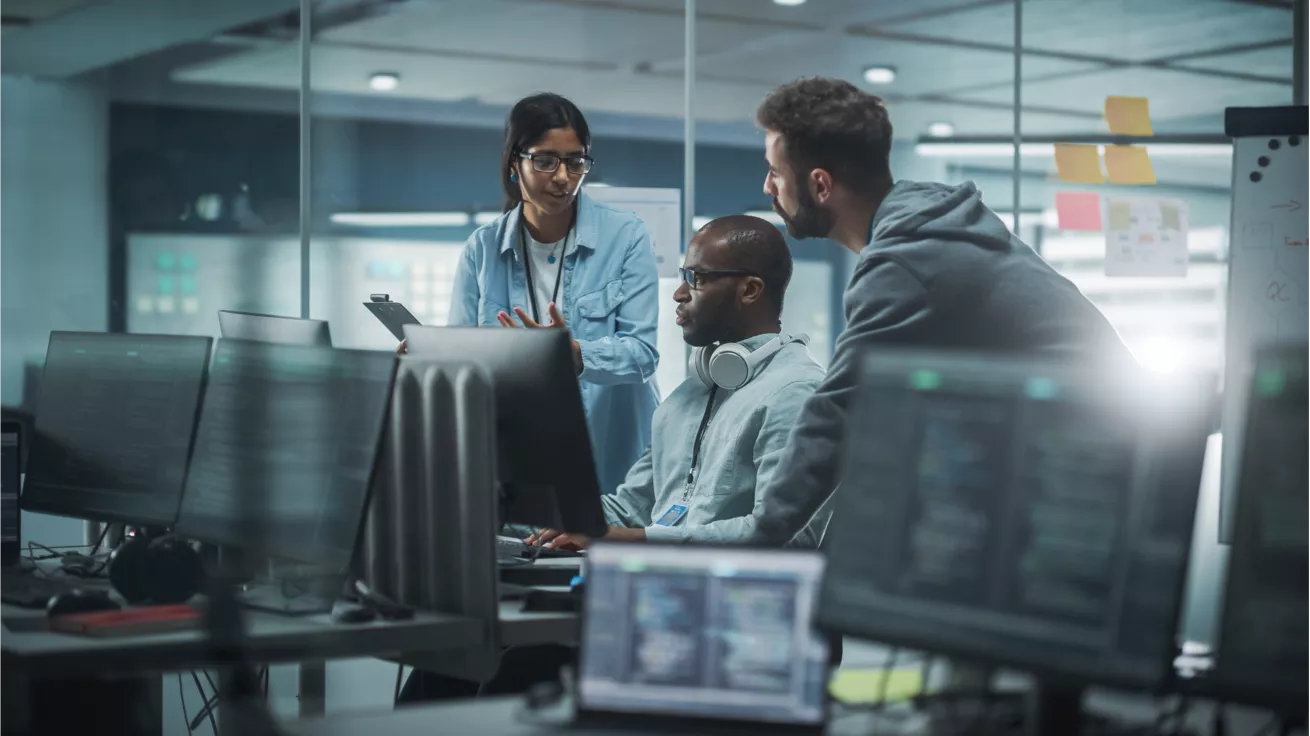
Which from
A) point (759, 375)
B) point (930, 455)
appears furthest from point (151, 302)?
point (930, 455)

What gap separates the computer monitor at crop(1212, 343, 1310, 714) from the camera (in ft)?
3.65

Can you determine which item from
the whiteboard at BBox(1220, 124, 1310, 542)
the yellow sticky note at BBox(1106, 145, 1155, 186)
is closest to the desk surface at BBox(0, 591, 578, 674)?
the whiteboard at BBox(1220, 124, 1310, 542)

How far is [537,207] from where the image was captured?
2969mm

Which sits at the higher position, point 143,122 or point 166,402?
point 143,122

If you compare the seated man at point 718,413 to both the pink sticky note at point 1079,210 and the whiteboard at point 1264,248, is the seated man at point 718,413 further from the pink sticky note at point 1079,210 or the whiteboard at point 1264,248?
the pink sticky note at point 1079,210

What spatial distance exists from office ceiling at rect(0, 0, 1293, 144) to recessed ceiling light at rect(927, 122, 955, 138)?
0.03 metres

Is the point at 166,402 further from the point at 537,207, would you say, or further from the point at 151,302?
the point at 151,302

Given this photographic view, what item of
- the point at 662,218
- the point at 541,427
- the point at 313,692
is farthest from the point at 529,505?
the point at 662,218

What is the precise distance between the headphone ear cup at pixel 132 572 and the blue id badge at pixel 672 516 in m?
0.92

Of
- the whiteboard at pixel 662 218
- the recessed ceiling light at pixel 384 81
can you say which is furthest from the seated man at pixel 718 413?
the recessed ceiling light at pixel 384 81

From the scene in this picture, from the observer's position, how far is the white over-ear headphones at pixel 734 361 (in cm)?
243

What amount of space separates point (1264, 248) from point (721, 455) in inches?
49.6

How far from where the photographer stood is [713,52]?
15.2 ft

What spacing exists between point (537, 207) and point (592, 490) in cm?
111
